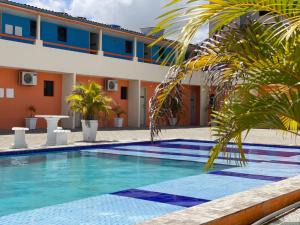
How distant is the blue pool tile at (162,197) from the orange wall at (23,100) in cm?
1418

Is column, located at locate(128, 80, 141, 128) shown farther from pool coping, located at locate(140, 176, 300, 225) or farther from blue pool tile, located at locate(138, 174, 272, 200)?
pool coping, located at locate(140, 176, 300, 225)

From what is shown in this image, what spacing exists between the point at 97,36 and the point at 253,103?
76.0 feet

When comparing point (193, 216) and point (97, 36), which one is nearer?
point (193, 216)

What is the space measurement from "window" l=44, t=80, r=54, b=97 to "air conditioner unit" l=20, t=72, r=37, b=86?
1526mm

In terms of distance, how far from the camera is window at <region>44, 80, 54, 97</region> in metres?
23.0

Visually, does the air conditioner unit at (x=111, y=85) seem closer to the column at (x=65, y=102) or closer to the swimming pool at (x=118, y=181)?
the column at (x=65, y=102)

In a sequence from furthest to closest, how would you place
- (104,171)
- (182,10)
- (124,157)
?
(124,157) → (104,171) → (182,10)

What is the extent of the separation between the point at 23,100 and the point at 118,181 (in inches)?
536

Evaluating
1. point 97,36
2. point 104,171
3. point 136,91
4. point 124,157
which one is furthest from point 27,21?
point 104,171

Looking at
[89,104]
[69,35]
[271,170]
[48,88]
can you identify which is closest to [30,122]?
[48,88]

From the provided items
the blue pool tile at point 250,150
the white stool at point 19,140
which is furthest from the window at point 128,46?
the white stool at point 19,140

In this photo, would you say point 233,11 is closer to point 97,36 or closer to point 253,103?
point 253,103

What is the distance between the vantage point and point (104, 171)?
35.4 feet

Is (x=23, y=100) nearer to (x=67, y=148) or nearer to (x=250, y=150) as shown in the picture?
(x=67, y=148)
